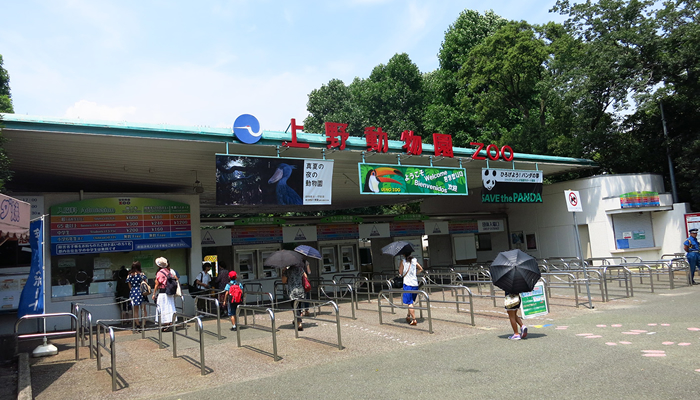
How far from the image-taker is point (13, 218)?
6559mm

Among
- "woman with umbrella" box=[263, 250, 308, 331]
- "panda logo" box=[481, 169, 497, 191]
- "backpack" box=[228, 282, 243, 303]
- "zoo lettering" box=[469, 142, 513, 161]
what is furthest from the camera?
"panda logo" box=[481, 169, 497, 191]

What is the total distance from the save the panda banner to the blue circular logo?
880 cm

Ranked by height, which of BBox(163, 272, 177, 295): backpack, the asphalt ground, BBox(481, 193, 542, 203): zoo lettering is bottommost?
the asphalt ground

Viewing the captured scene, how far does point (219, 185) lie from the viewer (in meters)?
11.6

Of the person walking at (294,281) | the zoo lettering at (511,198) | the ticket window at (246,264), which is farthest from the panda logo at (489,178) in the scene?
the person walking at (294,281)

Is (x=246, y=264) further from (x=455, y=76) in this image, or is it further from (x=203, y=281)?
(x=455, y=76)

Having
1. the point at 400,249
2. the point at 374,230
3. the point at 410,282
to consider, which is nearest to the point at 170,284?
the point at 400,249

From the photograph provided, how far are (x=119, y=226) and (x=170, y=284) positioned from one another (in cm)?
352

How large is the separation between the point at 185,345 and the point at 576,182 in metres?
18.5

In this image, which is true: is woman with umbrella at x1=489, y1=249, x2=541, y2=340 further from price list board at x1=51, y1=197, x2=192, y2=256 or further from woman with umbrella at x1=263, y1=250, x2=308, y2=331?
price list board at x1=51, y1=197, x2=192, y2=256

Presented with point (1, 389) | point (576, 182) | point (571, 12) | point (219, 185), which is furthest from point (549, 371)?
point (571, 12)

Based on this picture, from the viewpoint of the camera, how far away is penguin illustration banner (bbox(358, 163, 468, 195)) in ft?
46.3

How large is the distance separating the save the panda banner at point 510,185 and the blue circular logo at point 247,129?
880cm

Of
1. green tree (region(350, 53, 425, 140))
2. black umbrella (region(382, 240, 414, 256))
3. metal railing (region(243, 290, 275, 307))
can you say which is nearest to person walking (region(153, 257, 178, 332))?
metal railing (region(243, 290, 275, 307))
